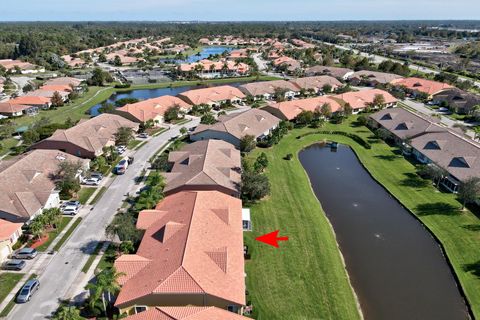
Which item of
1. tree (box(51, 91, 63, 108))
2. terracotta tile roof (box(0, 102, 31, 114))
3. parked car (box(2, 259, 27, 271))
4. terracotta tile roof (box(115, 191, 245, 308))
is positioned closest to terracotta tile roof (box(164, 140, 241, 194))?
terracotta tile roof (box(115, 191, 245, 308))

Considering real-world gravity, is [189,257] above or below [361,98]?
below

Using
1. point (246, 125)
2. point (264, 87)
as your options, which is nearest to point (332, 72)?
point (264, 87)

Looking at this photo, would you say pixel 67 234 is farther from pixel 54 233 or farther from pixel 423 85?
pixel 423 85

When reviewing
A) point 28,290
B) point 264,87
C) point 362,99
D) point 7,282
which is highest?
point 264,87

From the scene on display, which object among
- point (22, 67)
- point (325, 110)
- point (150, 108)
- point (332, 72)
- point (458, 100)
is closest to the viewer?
point (150, 108)

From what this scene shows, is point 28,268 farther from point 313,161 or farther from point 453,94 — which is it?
point 453,94

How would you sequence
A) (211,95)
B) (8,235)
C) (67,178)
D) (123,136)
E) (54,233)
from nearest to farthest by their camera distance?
(8,235)
(54,233)
(67,178)
(123,136)
(211,95)

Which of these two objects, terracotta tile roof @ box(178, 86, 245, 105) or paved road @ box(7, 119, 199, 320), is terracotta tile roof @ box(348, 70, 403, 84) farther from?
paved road @ box(7, 119, 199, 320)

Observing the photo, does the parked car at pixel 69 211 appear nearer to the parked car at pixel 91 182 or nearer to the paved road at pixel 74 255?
the paved road at pixel 74 255
